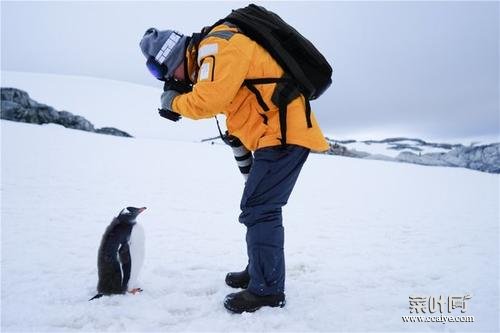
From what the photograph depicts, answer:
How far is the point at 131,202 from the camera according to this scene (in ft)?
18.5

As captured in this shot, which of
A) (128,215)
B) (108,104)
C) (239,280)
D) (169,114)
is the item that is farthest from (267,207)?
(108,104)

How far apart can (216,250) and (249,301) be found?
1.31 metres

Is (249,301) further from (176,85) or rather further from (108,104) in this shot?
(108,104)

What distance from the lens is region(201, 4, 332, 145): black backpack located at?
2082 millimetres

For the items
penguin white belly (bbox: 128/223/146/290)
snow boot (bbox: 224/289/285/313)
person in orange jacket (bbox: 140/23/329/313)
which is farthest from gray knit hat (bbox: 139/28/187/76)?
snow boot (bbox: 224/289/285/313)

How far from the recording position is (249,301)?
219 centimetres

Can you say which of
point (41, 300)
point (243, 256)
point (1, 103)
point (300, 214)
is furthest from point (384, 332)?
point (1, 103)

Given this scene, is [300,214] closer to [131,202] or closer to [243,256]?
[243,256]

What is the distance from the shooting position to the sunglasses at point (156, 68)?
90.0 inches

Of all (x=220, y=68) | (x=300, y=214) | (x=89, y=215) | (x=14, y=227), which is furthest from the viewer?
(x=300, y=214)

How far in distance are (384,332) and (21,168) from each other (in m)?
7.10

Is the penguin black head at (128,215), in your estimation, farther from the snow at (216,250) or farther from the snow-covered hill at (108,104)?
the snow-covered hill at (108,104)

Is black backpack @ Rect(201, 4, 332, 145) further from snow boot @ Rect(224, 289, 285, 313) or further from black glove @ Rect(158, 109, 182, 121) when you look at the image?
snow boot @ Rect(224, 289, 285, 313)

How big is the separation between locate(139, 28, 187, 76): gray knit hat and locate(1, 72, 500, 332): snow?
1.48m
